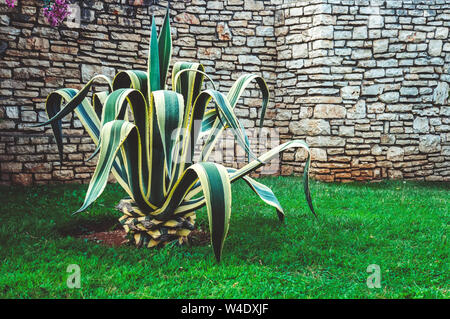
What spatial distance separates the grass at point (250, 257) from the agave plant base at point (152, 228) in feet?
0.23

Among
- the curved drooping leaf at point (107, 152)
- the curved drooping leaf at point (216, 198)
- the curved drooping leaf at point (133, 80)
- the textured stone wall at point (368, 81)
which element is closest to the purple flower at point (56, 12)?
the curved drooping leaf at point (133, 80)

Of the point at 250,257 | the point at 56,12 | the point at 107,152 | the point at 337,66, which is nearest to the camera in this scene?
the point at 107,152

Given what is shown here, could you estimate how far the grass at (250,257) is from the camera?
5.11 ft

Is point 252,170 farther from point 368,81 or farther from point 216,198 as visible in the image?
point 368,81

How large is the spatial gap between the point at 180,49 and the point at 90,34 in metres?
1.09

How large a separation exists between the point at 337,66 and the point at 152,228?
3.65 m

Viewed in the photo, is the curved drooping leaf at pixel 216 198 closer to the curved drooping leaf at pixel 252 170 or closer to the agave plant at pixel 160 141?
the agave plant at pixel 160 141

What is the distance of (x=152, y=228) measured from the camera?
2012 mm

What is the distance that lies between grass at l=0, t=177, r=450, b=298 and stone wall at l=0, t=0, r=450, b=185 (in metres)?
1.79

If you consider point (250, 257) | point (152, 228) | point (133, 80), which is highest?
point (133, 80)

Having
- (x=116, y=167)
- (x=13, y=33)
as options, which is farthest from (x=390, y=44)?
(x=13, y=33)

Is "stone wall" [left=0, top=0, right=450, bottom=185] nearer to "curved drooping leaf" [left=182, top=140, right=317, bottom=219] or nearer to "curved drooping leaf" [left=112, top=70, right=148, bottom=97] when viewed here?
"curved drooping leaf" [left=112, top=70, right=148, bottom=97]

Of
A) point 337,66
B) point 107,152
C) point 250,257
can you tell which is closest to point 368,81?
point 337,66

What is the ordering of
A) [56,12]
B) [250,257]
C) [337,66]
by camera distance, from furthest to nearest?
[337,66]
[56,12]
[250,257]
